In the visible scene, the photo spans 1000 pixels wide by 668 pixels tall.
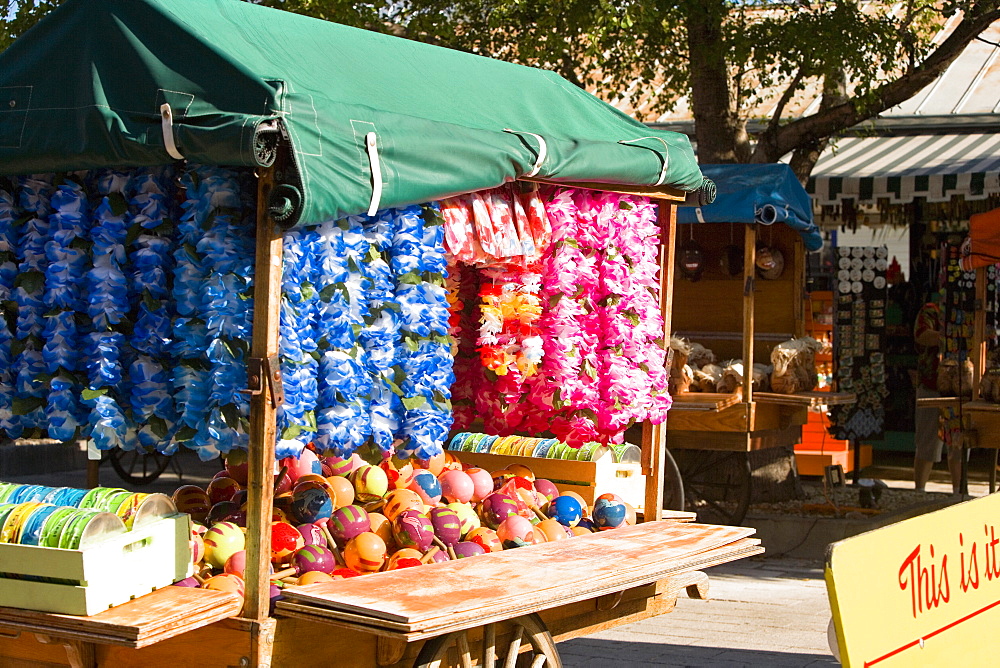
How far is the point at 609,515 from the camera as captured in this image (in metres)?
5.48

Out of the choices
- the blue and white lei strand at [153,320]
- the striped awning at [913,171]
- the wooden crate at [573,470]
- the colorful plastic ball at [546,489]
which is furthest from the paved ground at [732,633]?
the striped awning at [913,171]

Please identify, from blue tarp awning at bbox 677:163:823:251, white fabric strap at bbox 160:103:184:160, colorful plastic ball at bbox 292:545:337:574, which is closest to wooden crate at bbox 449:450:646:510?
colorful plastic ball at bbox 292:545:337:574

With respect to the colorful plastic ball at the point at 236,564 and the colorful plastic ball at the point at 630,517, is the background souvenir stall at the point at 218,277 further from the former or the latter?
the colorful plastic ball at the point at 630,517

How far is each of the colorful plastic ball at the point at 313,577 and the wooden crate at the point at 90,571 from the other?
53cm

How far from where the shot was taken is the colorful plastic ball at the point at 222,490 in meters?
4.79

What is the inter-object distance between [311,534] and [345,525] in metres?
0.22

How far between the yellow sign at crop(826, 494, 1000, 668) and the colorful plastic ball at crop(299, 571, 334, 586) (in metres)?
1.81

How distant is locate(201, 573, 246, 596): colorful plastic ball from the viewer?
3.79 metres

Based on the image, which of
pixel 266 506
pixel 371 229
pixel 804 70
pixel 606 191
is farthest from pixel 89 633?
pixel 804 70

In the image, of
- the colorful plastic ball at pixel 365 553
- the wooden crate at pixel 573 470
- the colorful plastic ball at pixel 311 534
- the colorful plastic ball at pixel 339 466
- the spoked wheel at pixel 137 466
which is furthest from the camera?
the spoked wheel at pixel 137 466

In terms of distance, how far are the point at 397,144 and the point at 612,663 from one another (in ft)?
11.7

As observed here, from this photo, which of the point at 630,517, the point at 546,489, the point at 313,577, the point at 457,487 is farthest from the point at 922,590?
the point at 546,489

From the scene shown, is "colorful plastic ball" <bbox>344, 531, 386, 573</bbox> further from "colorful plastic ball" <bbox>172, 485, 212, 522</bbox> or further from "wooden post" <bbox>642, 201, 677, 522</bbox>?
"wooden post" <bbox>642, 201, 677, 522</bbox>

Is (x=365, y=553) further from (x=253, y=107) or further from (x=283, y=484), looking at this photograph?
(x=253, y=107)
